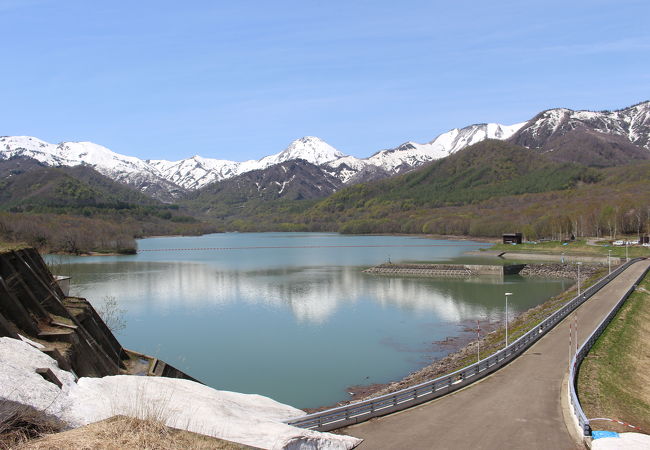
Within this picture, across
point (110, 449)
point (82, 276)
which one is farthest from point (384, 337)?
point (82, 276)

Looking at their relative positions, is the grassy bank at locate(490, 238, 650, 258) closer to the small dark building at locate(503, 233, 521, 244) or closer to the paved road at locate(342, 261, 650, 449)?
the small dark building at locate(503, 233, 521, 244)

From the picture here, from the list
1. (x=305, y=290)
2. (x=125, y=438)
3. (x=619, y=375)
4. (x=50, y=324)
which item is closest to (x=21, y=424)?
(x=125, y=438)

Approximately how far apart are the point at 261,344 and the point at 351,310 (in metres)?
16.0

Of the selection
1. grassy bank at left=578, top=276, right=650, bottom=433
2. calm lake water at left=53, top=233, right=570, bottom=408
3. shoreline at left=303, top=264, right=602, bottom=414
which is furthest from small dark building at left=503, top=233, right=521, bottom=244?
grassy bank at left=578, top=276, right=650, bottom=433

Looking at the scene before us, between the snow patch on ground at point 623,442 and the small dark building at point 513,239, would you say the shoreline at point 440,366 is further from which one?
the small dark building at point 513,239

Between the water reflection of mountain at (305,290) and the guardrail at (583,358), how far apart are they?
1366cm

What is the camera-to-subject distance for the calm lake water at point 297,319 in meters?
31.8

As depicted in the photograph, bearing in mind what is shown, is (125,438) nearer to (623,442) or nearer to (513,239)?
(623,442)

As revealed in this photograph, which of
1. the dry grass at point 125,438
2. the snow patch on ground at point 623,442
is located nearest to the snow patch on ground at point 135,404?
the dry grass at point 125,438

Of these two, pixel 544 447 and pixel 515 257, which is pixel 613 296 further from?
pixel 515 257

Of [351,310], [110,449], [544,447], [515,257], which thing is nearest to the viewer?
[110,449]

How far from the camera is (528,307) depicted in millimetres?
54281

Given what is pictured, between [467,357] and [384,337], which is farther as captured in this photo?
[384,337]

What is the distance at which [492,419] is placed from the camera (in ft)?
52.2
